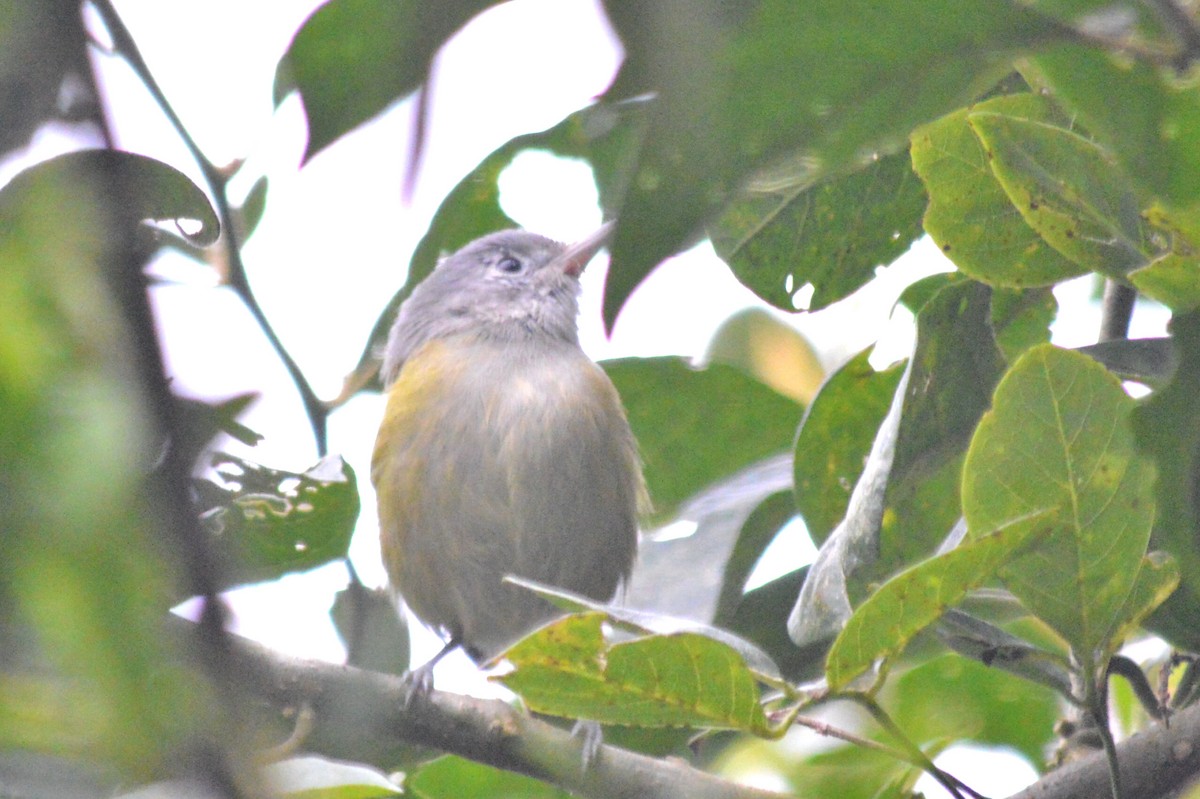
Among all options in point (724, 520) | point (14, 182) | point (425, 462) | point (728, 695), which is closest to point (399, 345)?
point (425, 462)

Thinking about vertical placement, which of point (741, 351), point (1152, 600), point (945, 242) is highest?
point (945, 242)

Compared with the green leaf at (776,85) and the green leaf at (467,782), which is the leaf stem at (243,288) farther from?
the green leaf at (776,85)

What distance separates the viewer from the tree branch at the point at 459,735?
81.3 inches

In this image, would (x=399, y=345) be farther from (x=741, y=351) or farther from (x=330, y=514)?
(x=330, y=514)

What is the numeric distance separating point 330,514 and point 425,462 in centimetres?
213

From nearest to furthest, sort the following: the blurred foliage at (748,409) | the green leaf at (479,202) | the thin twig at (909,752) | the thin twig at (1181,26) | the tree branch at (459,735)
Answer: the blurred foliage at (748,409)
the thin twig at (1181,26)
the thin twig at (909,752)
the tree branch at (459,735)
the green leaf at (479,202)

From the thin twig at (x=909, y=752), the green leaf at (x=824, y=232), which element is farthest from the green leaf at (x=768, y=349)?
the thin twig at (x=909, y=752)

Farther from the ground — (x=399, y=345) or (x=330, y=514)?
(x=330, y=514)

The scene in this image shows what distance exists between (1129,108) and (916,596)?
753mm

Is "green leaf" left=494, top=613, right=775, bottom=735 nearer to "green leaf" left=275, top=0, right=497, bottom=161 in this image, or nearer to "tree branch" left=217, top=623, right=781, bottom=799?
"tree branch" left=217, top=623, right=781, bottom=799

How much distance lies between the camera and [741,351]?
167 inches

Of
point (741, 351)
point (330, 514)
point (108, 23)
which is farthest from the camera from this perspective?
point (741, 351)

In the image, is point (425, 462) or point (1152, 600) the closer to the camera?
point (1152, 600)

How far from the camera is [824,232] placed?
8.04 feet
